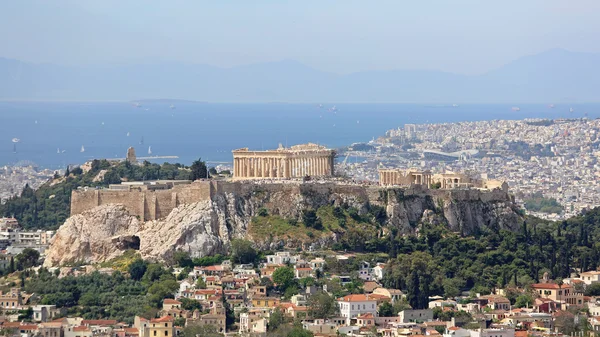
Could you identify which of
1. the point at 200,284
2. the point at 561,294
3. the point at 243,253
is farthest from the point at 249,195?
the point at 561,294

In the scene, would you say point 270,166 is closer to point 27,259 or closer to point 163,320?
point 27,259

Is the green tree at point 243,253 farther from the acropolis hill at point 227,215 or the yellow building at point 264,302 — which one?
the yellow building at point 264,302

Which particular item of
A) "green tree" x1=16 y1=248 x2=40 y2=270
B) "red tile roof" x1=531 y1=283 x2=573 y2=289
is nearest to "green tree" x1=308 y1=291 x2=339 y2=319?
"red tile roof" x1=531 y1=283 x2=573 y2=289

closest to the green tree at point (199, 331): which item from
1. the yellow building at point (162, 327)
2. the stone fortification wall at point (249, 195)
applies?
the yellow building at point (162, 327)

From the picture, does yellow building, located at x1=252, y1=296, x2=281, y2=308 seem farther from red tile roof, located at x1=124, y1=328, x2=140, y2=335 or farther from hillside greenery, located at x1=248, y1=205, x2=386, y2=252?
hillside greenery, located at x1=248, y1=205, x2=386, y2=252

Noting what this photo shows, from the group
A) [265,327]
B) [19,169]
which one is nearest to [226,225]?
[265,327]

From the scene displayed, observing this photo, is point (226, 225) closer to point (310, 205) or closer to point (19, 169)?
point (310, 205)

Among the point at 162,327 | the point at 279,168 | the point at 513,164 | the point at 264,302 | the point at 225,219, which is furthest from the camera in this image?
the point at 513,164
